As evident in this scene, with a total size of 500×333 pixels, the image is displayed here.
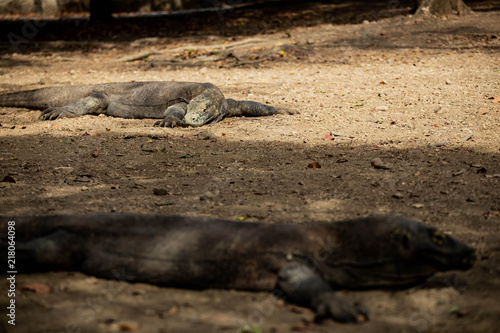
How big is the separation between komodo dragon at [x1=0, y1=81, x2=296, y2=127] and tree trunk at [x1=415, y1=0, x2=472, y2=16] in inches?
269

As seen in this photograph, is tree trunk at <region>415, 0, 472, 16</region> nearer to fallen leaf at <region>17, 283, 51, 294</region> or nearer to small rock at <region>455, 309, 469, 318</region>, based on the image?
small rock at <region>455, 309, 469, 318</region>

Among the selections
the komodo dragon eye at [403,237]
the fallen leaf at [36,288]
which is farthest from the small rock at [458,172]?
the fallen leaf at [36,288]

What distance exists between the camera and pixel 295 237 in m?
2.75

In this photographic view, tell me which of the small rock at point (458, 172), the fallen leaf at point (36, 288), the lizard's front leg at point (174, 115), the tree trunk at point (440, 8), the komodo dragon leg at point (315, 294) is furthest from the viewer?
the tree trunk at point (440, 8)

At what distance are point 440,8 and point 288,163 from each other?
28.8 feet

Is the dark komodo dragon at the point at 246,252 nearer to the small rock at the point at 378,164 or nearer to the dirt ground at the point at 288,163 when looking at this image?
the dirt ground at the point at 288,163

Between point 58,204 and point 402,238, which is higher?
point 402,238

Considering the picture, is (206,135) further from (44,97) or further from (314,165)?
(44,97)

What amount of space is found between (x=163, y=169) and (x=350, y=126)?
8.81 ft

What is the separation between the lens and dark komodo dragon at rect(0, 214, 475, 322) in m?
2.63

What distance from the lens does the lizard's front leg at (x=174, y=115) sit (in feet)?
22.5

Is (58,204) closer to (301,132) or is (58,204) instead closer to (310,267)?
(310,267)

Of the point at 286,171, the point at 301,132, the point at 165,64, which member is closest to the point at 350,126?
the point at 301,132

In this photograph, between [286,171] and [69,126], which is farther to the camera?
[69,126]
